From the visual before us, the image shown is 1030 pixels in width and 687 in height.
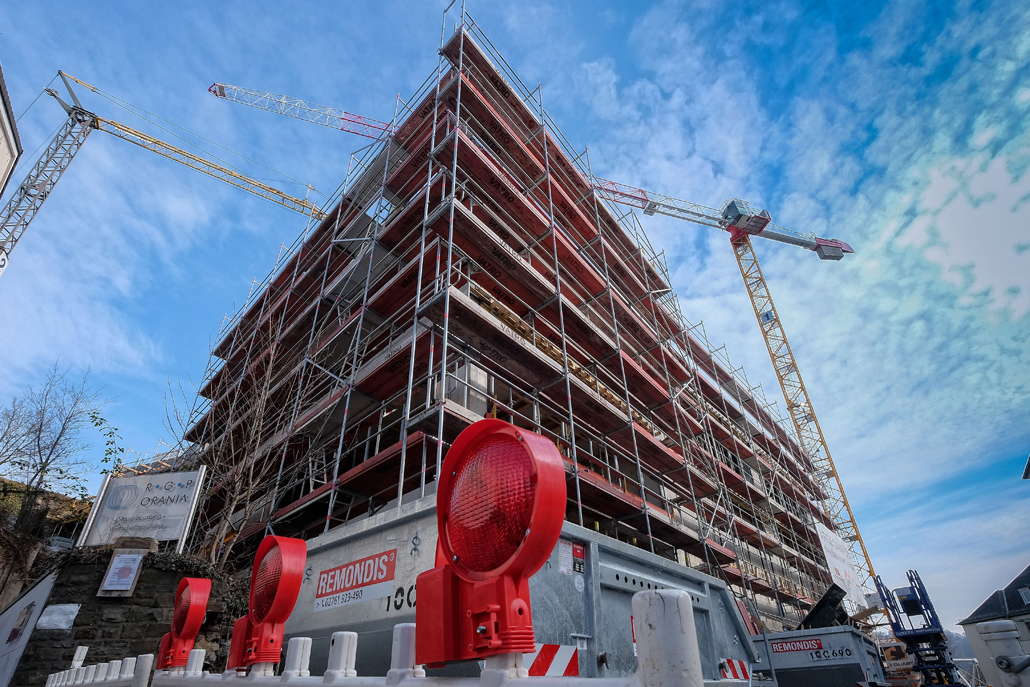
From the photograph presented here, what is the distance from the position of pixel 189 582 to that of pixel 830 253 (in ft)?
191

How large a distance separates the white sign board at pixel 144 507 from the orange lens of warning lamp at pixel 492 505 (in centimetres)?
889

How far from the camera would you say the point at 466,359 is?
9.53 m

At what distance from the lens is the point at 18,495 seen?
15648mm

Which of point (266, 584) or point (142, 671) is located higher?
point (266, 584)

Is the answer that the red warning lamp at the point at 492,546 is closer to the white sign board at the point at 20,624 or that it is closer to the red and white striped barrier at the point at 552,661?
the red and white striped barrier at the point at 552,661

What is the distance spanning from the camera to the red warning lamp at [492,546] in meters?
1.38

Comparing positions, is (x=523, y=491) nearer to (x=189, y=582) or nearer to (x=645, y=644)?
(x=645, y=644)

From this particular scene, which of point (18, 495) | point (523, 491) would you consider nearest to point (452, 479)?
point (523, 491)

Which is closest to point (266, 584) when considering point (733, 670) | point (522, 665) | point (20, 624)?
point (522, 665)

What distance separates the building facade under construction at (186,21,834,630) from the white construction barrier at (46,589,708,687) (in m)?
5.12

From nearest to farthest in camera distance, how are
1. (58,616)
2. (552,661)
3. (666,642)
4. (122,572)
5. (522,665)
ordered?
1. (666,642)
2. (522,665)
3. (552,661)
4. (58,616)
5. (122,572)

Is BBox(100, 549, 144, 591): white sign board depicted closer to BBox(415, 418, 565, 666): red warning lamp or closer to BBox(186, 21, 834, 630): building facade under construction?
BBox(186, 21, 834, 630): building facade under construction

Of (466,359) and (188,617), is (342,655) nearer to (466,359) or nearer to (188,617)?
(188,617)

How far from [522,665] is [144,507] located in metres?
9.95
